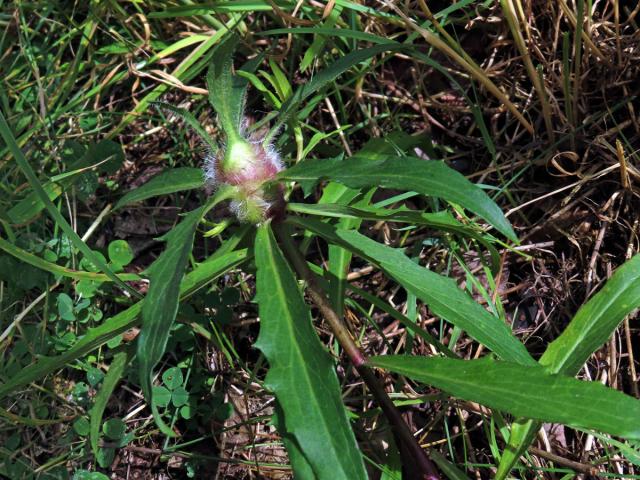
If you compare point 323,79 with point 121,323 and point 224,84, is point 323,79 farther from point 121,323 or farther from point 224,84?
point 121,323

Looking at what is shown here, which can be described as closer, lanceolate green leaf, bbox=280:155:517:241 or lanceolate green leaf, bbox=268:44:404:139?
lanceolate green leaf, bbox=280:155:517:241

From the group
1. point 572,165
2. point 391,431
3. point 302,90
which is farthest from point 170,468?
point 572,165

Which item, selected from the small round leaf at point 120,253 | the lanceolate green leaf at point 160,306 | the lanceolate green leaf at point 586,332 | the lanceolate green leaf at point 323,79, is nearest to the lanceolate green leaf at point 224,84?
the lanceolate green leaf at point 323,79

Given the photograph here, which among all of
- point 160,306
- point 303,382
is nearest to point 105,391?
point 160,306

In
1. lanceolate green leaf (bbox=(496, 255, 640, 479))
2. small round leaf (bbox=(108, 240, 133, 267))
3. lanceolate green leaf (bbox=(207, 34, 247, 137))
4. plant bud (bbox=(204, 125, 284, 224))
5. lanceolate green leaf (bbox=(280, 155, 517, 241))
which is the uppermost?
lanceolate green leaf (bbox=(207, 34, 247, 137))

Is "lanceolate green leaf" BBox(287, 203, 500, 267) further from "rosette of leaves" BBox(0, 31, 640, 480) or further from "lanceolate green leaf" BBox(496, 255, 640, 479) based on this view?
"lanceolate green leaf" BBox(496, 255, 640, 479)

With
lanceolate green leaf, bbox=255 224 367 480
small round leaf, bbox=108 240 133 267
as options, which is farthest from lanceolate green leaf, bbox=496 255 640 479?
small round leaf, bbox=108 240 133 267

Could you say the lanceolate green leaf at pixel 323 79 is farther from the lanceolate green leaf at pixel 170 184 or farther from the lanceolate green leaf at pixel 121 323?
the lanceolate green leaf at pixel 121 323
